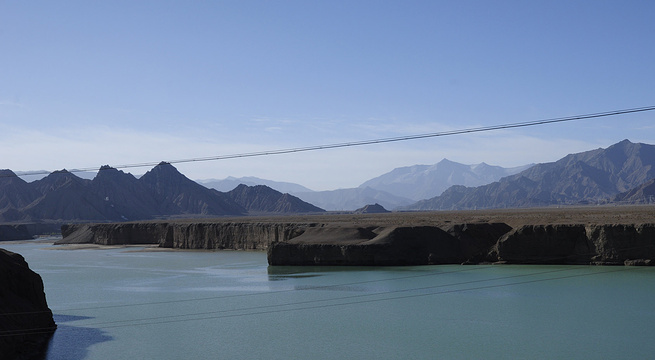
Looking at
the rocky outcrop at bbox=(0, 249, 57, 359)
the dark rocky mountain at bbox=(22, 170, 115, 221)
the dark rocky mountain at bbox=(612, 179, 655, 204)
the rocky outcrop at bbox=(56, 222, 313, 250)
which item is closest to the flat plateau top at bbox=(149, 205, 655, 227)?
the rocky outcrop at bbox=(56, 222, 313, 250)

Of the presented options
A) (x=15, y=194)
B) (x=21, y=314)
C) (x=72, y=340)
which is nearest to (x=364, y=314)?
(x=72, y=340)

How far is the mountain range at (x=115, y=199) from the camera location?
477 ft

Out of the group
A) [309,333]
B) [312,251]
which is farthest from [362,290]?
[312,251]

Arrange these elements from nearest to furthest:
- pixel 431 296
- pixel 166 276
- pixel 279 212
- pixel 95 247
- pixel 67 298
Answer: pixel 431 296, pixel 67 298, pixel 166 276, pixel 95 247, pixel 279 212

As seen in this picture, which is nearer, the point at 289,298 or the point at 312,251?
the point at 289,298

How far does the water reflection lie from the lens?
2080cm

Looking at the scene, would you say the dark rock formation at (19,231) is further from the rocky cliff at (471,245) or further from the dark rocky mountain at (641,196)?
the dark rocky mountain at (641,196)

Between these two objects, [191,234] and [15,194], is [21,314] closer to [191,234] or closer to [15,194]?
[191,234]

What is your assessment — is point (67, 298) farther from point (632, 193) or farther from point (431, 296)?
point (632, 193)

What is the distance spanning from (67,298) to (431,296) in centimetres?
1741

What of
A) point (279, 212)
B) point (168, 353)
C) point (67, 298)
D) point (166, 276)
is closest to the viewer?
point (168, 353)

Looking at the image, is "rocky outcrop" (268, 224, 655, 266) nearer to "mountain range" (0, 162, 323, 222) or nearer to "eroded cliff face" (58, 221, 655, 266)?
"eroded cliff face" (58, 221, 655, 266)

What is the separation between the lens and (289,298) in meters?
31.4

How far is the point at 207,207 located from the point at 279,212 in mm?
25492
